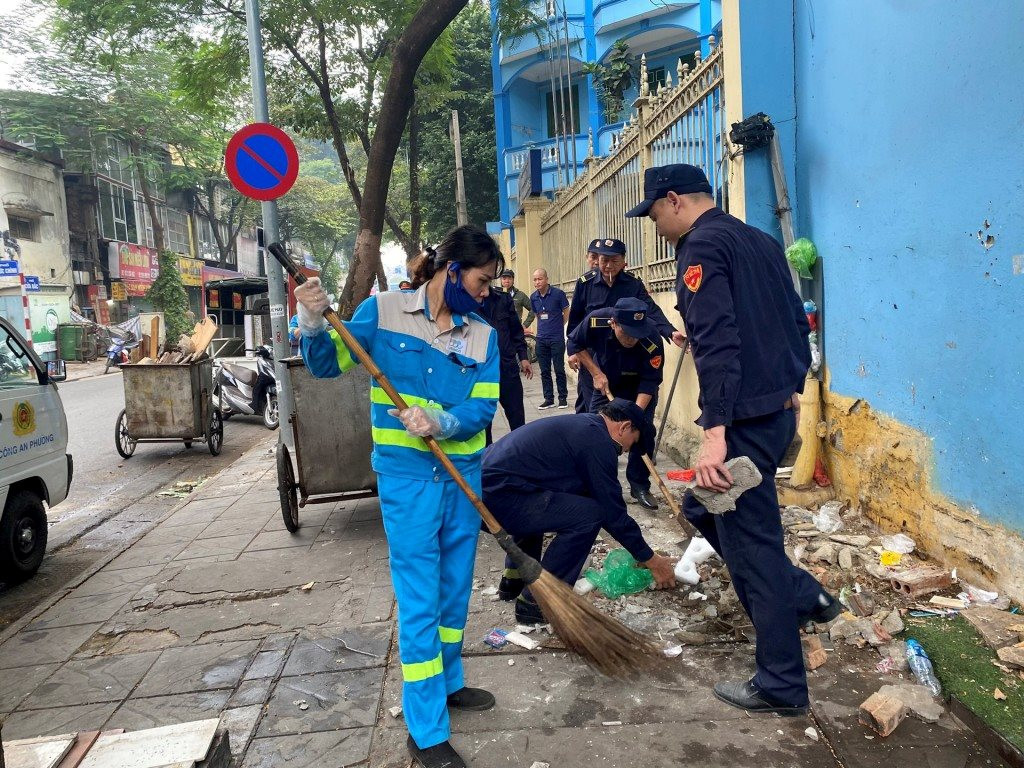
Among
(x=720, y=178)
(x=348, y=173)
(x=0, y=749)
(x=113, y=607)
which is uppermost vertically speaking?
(x=348, y=173)

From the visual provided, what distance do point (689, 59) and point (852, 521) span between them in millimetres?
18409

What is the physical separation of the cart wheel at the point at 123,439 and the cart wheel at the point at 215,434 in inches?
32.0

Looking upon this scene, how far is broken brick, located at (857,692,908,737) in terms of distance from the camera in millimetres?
2404

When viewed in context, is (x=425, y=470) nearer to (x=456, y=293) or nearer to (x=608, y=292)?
(x=456, y=293)

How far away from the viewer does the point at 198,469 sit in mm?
Answer: 8070

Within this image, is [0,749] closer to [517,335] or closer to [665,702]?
[665,702]

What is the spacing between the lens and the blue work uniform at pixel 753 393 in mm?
2467

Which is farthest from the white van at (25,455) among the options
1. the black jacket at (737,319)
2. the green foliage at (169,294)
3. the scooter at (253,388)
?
the green foliage at (169,294)

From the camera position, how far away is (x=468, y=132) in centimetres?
2433

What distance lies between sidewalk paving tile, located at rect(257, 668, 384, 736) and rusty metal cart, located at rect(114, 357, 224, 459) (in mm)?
5745

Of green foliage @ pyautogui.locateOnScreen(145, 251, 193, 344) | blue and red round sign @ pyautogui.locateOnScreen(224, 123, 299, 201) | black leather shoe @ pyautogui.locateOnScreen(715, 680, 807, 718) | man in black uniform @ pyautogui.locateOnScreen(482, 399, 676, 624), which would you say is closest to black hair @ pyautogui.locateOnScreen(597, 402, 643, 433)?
man in black uniform @ pyautogui.locateOnScreen(482, 399, 676, 624)

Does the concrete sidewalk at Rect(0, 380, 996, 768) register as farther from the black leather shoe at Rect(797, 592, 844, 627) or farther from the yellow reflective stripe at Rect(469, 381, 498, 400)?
the yellow reflective stripe at Rect(469, 381, 498, 400)

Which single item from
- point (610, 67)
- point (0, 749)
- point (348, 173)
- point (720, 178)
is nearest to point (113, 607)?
point (0, 749)

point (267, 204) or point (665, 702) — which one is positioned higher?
point (267, 204)
